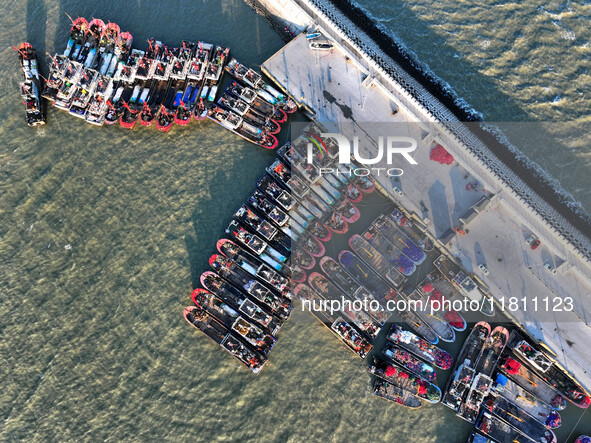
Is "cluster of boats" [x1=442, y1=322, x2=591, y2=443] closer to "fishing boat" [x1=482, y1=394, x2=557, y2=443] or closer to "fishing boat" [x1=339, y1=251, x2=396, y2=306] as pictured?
"fishing boat" [x1=482, y1=394, x2=557, y2=443]

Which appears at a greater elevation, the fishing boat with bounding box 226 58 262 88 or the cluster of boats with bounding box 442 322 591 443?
the fishing boat with bounding box 226 58 262 88

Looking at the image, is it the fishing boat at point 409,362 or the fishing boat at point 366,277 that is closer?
the fishing boat at point 409,362

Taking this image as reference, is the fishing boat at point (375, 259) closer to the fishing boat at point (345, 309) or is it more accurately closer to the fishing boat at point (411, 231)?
the fishing boat at point (411, 231)

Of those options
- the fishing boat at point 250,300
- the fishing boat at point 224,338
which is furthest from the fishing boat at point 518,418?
the fishing boat at point 224,338

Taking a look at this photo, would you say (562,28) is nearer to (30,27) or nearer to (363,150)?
(363,150)


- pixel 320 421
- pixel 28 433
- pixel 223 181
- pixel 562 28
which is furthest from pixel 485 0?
pixel 28 433

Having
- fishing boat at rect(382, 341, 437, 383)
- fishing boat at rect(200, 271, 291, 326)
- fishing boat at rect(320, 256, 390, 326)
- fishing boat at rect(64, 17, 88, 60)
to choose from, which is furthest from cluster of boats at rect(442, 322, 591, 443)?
fishing boat at rect(64, 17, 88, 60)
